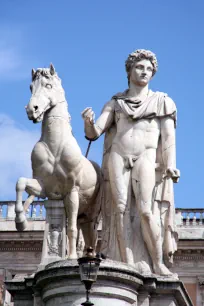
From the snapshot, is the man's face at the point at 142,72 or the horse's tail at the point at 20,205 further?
the man's face at the point at 142,72

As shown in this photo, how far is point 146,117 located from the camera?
1847 cm

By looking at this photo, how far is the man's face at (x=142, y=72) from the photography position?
61.4 feet

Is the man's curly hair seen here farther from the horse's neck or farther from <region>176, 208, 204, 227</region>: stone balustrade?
<region>176, 208, 204, 227</region>: stone balustrade

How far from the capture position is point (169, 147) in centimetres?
1838

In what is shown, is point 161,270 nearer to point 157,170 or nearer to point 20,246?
point 157,170

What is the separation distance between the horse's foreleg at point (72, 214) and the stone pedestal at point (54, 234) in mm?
105

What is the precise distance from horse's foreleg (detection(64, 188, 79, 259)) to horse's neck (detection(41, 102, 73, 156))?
0.73 m

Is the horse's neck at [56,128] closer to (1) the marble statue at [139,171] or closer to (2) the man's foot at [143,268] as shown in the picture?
(1) the marble statue at [139,171]

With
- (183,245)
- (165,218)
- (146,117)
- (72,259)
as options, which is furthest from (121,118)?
(183,245)

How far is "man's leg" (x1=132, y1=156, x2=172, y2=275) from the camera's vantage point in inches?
699

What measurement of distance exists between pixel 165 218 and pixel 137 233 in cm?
52

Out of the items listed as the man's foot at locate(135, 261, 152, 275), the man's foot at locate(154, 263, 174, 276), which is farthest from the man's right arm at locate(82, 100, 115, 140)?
the man's foot at locate(154, 263, 174, 276)

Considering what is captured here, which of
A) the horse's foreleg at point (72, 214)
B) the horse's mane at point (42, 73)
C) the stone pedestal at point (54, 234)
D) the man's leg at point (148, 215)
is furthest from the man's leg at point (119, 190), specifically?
the horse's mane at point (42, 73)

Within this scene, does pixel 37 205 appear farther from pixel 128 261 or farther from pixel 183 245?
pixel 128 261
